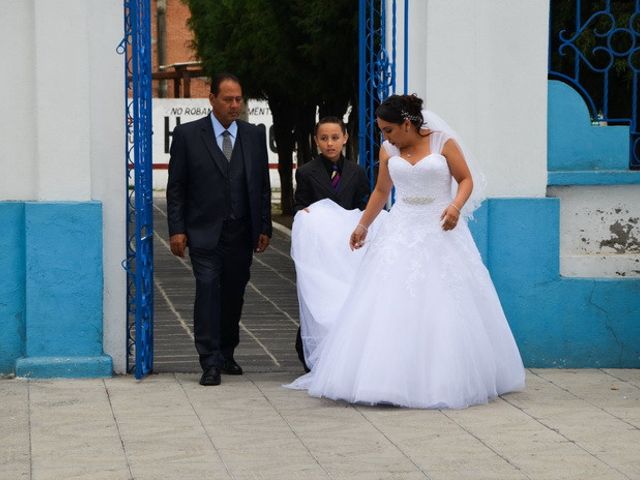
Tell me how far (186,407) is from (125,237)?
5.23 feet

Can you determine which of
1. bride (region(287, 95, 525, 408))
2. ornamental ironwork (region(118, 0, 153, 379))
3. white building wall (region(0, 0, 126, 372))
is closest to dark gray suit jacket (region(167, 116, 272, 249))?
ornamental ironwork (region(118, 0, 153, 379))

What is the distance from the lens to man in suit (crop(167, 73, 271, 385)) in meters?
9.48

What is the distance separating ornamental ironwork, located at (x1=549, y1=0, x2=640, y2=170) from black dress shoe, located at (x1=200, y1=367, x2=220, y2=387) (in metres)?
3.16

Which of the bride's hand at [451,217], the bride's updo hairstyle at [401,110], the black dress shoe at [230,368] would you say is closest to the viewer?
the bride's hand at [451,217]

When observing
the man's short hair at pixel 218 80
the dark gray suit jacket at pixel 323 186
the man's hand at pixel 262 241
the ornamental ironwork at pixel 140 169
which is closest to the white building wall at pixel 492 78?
the dark gray suit jacket at pixel 323 186

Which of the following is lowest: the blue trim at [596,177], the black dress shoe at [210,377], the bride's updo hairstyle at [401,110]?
the black dress shoe at [210,377]

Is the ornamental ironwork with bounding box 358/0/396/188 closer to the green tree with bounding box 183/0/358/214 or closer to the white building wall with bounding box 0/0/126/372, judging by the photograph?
the white building wall with bounding box 0/0/126/372

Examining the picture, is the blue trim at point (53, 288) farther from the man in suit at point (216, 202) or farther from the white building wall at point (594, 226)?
the white building wall at point (594, 226)

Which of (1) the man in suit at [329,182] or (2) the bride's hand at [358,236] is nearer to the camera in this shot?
(2) the bride's hand at [358,236]

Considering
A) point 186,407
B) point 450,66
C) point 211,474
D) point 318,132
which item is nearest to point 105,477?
point 211,474

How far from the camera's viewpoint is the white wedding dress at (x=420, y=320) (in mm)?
8602

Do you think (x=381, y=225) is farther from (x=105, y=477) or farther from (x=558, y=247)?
(x=105, y=477)

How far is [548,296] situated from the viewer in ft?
32.8

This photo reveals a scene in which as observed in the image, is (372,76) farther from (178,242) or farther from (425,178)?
→ (178,242)
